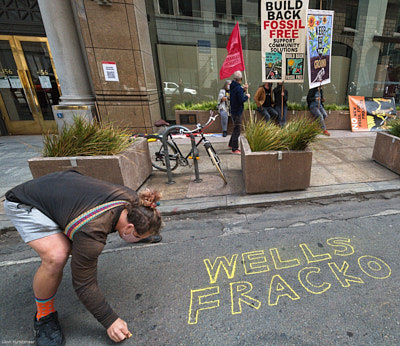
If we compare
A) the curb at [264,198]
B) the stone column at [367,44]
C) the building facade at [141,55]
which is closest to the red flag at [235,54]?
the building facade at [141,55]

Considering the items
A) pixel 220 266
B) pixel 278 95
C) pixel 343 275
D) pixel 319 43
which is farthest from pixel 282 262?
pixel 319 43

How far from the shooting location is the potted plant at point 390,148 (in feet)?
14.2

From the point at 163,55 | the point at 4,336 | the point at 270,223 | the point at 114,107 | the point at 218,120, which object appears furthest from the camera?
the point at 163,55

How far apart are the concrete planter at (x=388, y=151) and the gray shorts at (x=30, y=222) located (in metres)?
5.64

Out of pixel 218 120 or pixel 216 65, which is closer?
pixel 218 120

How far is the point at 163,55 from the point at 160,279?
28.1 ft

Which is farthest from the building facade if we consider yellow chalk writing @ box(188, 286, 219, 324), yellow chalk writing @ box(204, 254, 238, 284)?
yellow chalk writing @ box(188, 286, 219, 324)

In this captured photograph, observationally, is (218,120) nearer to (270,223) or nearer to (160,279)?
(270,223)

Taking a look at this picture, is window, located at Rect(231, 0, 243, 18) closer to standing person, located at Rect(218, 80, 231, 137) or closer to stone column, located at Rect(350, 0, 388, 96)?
standing person, located at Rect(218, 80, 231, 137)

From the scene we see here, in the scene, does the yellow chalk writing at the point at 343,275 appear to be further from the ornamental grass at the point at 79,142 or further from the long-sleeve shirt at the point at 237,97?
the long-sleeve shirt at the point at 237,97

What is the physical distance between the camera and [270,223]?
3.11m

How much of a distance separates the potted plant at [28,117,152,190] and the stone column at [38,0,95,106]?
3684 millimetres

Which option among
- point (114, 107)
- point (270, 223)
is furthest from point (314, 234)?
point (114, 107)

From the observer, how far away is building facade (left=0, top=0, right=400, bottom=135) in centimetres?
630
